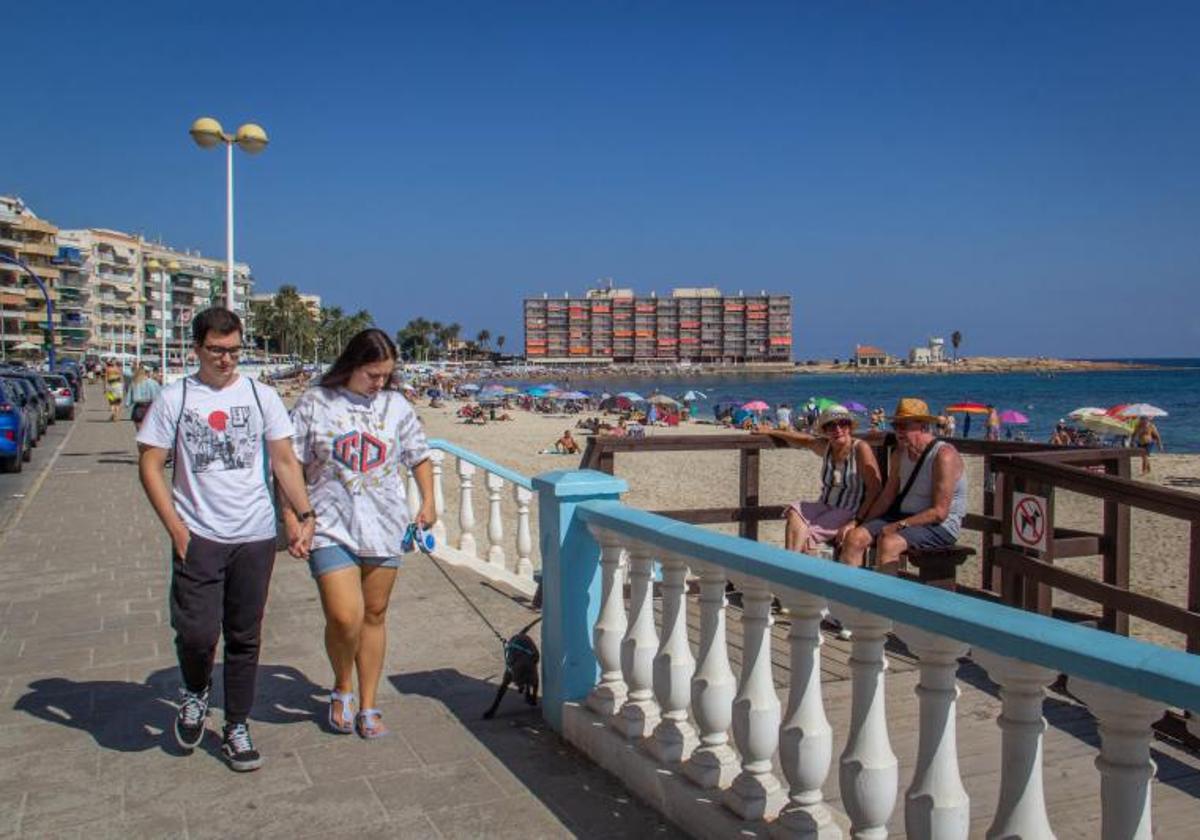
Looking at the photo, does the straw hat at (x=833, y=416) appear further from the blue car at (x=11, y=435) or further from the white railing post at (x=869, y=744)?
the blue car at (x=11, y=435)

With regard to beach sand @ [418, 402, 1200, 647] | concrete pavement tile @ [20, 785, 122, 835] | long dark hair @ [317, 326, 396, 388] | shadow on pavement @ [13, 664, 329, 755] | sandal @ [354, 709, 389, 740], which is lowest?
beach sand @ [418, 402, 1200, 647]

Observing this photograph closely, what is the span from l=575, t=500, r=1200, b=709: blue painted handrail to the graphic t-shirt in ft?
5.32

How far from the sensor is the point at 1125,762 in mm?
1735

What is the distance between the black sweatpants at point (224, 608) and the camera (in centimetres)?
364

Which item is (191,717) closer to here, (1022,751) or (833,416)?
(1022,751)

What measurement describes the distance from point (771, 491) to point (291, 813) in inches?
769

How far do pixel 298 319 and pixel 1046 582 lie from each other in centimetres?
14001

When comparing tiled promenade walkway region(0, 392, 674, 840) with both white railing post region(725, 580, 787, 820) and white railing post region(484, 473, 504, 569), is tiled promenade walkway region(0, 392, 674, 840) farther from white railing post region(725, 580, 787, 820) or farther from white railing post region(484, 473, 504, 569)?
white railing post region(484, 473, 504, 569)

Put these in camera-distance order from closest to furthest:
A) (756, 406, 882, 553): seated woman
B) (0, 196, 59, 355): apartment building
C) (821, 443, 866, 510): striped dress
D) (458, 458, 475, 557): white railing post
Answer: (756, 406, 882, 553): seated woman, (821, 443, 866, 510): striped dress, (458, 458, 475, 557): white railing post, (0, 196, 59, 355): apartment building

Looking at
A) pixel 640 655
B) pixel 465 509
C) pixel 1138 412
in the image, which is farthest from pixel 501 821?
pixel 1138 412

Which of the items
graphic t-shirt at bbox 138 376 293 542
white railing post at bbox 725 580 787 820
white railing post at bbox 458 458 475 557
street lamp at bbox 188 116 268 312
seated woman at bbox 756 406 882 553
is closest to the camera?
white railing post at bbox 725 580 787 820

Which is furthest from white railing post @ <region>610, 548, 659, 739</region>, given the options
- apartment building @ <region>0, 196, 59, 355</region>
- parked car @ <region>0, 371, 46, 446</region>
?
apartment building @ <region>0, 196, 59, 355</region>

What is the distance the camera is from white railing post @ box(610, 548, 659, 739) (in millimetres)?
3477

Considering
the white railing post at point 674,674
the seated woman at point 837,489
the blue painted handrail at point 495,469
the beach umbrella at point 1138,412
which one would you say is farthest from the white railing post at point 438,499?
the beach umbrella at point 1138,412
